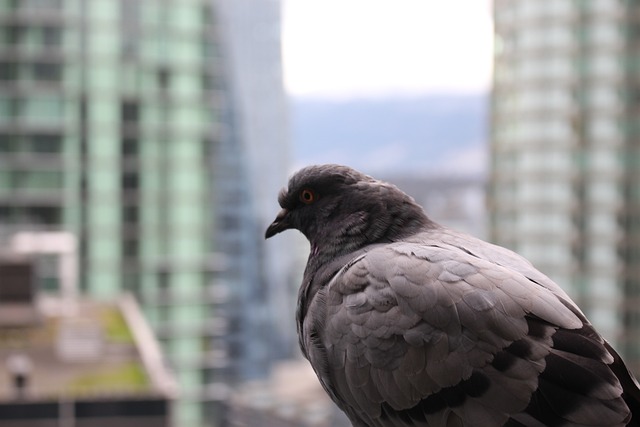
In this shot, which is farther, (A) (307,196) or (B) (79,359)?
(B) (79,359)

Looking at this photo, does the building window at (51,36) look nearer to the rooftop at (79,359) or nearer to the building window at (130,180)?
the building window at (130,180)

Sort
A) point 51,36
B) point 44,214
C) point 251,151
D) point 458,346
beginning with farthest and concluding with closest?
point 251,151 → point 44,214 → point 51,36 → point 458,346

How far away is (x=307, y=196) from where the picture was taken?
6.52ft

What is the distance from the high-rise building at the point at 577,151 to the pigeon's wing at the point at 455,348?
9.13m

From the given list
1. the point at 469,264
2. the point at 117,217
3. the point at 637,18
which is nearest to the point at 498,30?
the point at 637,18

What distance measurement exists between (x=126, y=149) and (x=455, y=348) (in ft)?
33.1

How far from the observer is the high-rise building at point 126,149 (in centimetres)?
1093

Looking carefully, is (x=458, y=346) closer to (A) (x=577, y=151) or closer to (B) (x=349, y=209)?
(B) (x=349, y=209)

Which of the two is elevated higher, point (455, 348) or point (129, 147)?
point (455, 348)

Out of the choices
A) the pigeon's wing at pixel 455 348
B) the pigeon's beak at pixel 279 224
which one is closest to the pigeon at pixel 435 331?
the pigeon's wing at pixel 455 348

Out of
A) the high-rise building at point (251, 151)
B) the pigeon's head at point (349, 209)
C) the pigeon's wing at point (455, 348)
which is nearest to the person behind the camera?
the pigeon's wing at point (455, 348)

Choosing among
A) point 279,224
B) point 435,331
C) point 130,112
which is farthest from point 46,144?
point 435,331

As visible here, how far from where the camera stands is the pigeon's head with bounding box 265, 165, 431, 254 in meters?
1.90

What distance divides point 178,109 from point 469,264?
406 inches
